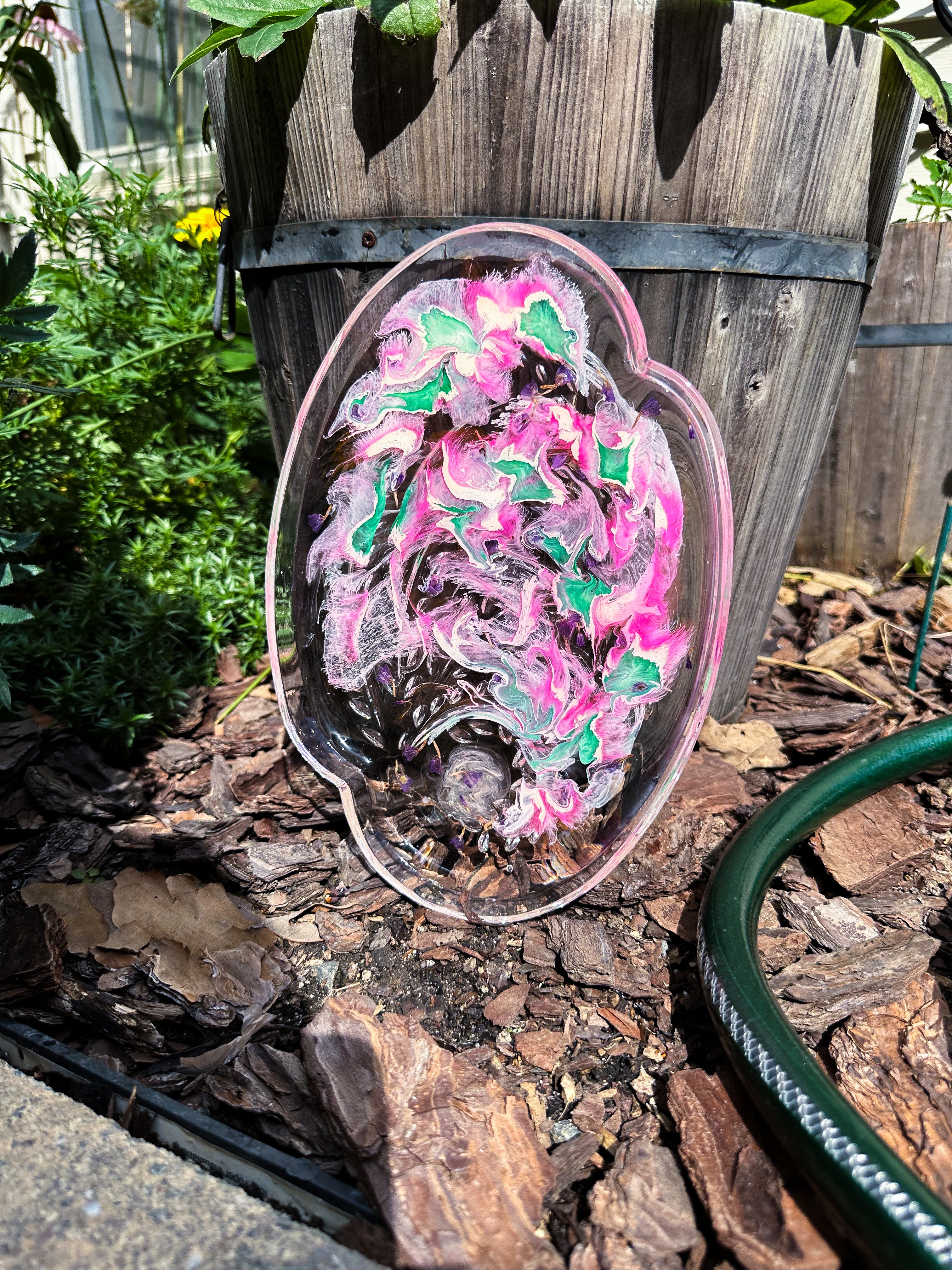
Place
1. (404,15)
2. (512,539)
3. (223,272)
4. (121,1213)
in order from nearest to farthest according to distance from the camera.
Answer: (121,1213), (404,15), (512,539), (223,272)

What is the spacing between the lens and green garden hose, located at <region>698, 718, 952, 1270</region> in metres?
0.68

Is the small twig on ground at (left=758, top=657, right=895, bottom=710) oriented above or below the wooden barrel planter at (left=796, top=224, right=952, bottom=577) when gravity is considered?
below

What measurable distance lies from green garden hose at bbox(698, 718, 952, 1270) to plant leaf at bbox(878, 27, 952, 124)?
86cm

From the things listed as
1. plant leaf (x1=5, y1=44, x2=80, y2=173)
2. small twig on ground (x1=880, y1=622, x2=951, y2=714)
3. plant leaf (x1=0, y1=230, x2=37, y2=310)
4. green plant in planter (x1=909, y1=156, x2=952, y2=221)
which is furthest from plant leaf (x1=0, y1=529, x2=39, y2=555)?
green plant in planter (x1=909, y1=156, x2=952, y2=221)

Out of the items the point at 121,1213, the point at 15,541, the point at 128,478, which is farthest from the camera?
the point at 128,478

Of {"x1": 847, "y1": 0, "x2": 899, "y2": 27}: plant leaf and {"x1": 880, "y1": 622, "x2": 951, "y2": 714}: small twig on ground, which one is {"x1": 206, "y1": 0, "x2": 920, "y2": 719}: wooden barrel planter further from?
{"x1": 880, "y1": 622, "x2": 951, "y2": 714}: small twig on ground

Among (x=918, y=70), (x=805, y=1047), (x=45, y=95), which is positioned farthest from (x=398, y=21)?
(x=45, y=95)

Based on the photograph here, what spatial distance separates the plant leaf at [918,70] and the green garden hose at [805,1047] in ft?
2.82

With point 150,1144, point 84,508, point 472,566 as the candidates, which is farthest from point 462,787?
point 84,508

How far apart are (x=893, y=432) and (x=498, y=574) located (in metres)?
1.30

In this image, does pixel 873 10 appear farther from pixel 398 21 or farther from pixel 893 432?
pixel 893 432

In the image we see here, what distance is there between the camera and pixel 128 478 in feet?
6.19

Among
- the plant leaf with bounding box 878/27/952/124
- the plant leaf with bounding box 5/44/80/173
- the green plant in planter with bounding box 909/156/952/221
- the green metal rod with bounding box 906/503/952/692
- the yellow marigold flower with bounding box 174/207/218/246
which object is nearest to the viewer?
the plant leaf with bounding box 878/27/952/124

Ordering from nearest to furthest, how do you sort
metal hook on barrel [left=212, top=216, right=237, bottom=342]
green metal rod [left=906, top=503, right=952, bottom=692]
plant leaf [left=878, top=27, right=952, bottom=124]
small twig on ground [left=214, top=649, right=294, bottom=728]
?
plant leaf [left=878, top=27, right=952, bottom=124], metal hook on barrel [left=212, top=216, right=237, bottom=342], green metal rod [left=906, top=503, right=952, bottom=692], small twig on ground [left=214, top=649, right=294, bottom=728]
